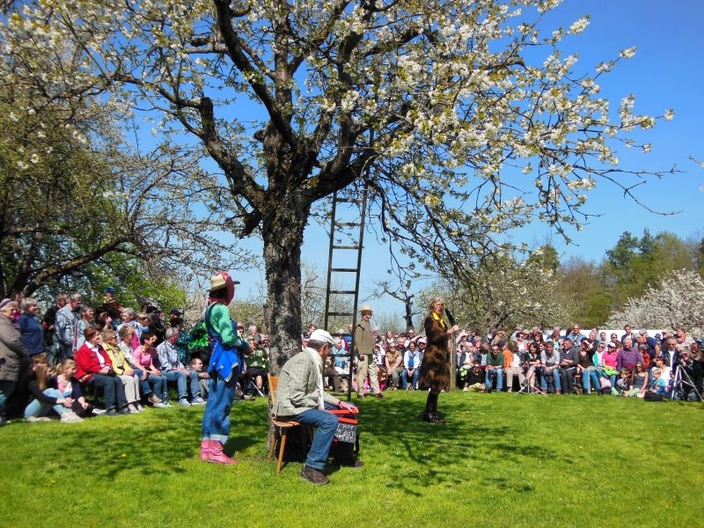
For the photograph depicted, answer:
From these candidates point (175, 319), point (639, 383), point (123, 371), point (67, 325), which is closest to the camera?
point (123, 371)

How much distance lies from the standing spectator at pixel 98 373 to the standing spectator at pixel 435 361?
5093 millimetres

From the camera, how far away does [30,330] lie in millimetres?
10430

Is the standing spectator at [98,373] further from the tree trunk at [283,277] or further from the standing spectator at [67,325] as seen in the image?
the tree trunk at [283,277]

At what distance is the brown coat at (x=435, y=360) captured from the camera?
10.3m

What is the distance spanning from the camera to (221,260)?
1642cm

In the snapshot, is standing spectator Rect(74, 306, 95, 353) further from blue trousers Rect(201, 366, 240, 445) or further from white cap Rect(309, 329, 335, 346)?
white cap Rect(309, 329, 335, 346)

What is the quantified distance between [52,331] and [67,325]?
0.97 metres

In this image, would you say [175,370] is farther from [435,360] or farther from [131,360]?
[435,360]

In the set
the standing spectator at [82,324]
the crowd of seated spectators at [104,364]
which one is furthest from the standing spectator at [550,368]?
the standing spectator at [82,324]

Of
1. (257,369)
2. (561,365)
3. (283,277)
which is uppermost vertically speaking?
(283,277)

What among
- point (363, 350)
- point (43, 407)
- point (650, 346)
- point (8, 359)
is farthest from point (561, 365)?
point (8, 359)

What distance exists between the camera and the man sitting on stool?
6.73 meters

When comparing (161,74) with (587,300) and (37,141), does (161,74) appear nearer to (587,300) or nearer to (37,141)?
(37,141)

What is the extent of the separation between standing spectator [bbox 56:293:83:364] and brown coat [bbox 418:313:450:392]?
646 cm
